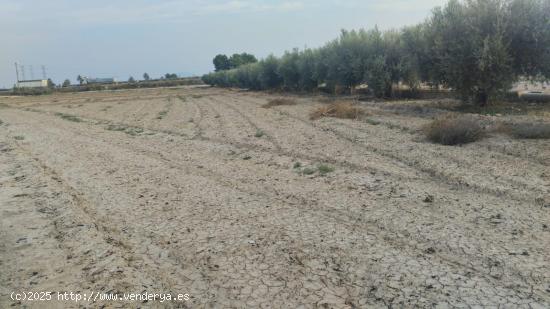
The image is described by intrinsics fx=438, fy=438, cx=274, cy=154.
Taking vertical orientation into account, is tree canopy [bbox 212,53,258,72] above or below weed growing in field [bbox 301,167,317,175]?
above

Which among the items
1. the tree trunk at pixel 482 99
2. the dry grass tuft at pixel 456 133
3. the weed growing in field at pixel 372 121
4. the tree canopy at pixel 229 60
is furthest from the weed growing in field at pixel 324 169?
the tree canopy at pixel 229 60

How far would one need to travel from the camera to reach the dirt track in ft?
15.9

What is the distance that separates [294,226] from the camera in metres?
6.70

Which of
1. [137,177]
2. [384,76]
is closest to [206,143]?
[137,177]

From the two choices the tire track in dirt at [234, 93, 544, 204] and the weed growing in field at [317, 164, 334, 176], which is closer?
the tire track in dirt at [234, 93, 544, 204]

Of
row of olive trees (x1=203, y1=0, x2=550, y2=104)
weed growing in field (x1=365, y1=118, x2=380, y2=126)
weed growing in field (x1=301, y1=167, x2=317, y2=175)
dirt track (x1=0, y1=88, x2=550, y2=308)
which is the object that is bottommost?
dirt track (x1=0, y1=88, x2=550, y2=308)

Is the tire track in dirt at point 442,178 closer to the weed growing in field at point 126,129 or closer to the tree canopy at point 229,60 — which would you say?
the weed growing in field at point 126,129

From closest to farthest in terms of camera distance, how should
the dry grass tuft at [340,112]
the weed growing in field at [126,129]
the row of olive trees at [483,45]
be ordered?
the row of olive trees at [483,45] < the dry grass tuft at [340,112] < the weed growing in field at [126,129]

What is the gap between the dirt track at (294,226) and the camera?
4859 millimetres

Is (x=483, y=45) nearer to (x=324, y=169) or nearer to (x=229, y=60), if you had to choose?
(x=324, y=169)

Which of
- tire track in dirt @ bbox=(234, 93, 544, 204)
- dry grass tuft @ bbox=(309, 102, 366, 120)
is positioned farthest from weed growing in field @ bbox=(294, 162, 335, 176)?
dry grass tuft @ bbox=(309, 102, 366, 120)

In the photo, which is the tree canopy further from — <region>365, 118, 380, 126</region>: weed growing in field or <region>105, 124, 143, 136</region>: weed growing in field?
<region>365, 118, 380, 126</region>: weed growing in field

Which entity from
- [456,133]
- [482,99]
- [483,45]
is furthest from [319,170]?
[482,99]

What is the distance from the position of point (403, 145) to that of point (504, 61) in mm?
8734
